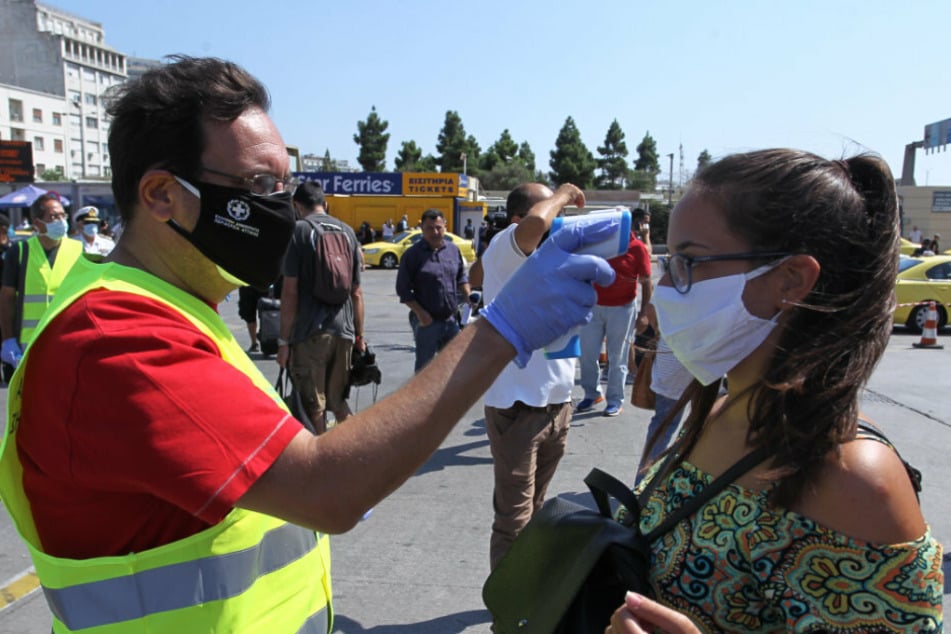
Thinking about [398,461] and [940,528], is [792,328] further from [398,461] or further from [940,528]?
[940,528]

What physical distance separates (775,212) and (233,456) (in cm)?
113

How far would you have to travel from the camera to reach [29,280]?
6215mm

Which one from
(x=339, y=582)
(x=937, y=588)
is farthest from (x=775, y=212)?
(x=339, y=582)

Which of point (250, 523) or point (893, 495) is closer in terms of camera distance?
point (893, 495)

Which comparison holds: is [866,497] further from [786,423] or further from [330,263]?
[330,263]

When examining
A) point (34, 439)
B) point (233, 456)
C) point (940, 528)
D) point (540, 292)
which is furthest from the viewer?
point (940, 528)

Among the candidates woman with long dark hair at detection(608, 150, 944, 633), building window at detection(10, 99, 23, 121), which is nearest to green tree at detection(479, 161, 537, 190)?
building window at detection(10, 99, 23, 121)

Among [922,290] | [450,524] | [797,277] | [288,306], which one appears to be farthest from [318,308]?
[922,290]

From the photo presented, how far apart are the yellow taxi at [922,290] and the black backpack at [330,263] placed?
11494 millimetres

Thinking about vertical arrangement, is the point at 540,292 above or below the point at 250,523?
above


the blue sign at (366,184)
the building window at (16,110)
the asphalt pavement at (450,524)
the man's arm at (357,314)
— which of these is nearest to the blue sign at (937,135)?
the blue sign at (366,184)

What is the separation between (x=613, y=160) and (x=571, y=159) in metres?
9.21

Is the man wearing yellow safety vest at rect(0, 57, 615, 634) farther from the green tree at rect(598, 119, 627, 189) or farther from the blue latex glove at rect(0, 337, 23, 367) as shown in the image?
the green tree at rect(598, 119, 627, 189)

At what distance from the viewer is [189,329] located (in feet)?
4.28
